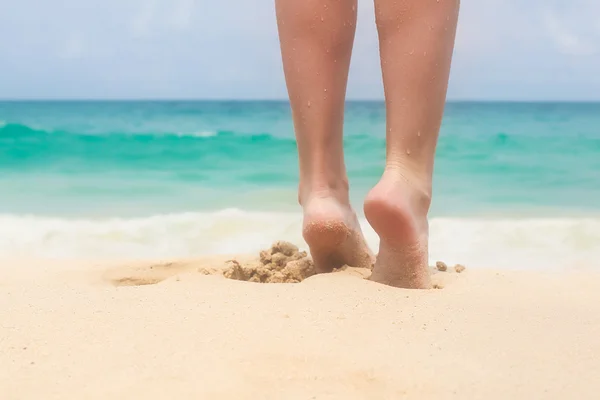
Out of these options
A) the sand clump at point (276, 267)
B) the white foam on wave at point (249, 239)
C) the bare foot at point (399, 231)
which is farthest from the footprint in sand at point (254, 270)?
the white foam on wave at point (249, 239)

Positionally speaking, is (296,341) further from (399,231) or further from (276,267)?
(276,267)

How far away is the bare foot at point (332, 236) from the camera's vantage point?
3.85 feet

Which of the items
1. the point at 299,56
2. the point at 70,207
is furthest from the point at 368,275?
the point at 70,207

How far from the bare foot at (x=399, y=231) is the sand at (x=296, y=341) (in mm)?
40

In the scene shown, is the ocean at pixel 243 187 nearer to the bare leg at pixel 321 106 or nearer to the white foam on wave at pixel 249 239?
the white foam on wave at pixel 249 239

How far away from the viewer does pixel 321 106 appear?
1.21m

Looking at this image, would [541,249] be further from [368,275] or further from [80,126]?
[80,126]

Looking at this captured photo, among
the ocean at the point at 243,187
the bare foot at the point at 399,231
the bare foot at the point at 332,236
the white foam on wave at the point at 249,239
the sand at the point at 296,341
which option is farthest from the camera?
the ocean at the point at 243,187

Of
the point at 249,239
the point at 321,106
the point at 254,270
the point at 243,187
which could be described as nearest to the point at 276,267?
the point at 254,270

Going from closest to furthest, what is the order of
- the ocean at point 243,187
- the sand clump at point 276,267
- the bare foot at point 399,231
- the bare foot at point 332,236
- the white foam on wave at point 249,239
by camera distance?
1. the bare foot at point 399,231
2. the bare foot at point 332,236
3. the sand clump at point 276,267
4. the white foam on wave at point 249,239
5. the ocean at point 243,187

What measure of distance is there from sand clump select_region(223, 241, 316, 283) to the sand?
13 cm

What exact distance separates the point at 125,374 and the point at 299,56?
67 centimetres

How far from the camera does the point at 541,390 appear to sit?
0.73 meters

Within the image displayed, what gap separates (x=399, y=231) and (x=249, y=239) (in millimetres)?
1410
